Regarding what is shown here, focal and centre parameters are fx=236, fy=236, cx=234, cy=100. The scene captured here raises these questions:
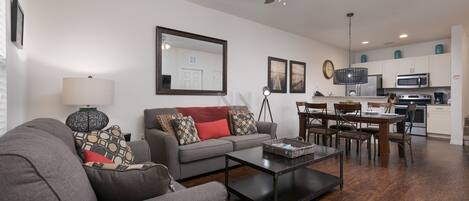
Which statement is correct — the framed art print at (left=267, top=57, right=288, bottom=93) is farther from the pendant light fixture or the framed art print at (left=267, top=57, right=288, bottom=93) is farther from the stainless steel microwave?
the stainless steel microwave

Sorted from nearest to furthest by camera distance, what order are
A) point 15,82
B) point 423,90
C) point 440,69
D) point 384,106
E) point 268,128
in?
1. point 15,82
2. point 268,128
3. point 384,106
4. point 440,69
5. point 423,90

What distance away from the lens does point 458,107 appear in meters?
4.78

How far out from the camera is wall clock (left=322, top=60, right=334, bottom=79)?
634cm

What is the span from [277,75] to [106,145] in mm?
3900

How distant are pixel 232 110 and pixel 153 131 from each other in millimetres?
1371

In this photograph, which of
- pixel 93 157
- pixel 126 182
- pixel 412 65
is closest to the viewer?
pixel 126 182

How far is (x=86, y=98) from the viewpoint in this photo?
237cm

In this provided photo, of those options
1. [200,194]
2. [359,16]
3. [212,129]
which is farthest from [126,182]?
[359,16]

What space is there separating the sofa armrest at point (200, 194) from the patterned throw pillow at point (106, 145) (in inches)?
34.3

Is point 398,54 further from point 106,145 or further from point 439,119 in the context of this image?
point 106,145

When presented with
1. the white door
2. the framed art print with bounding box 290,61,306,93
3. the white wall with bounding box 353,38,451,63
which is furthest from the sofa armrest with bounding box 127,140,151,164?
the white wall with bounding box 353,38,451,63

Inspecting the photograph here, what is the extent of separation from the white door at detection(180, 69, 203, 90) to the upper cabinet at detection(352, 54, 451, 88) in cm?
541

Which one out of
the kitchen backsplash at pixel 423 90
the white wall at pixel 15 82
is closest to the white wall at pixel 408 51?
the kitchen backsplash at pixel 423 90

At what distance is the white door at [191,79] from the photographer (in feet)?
11.9
